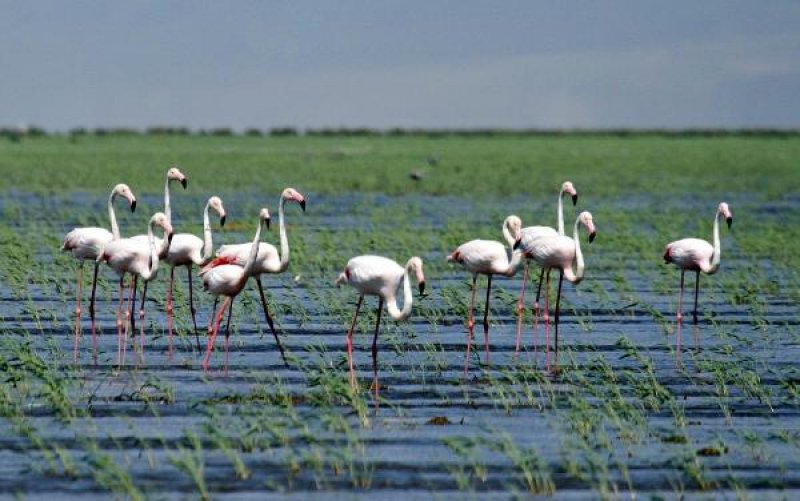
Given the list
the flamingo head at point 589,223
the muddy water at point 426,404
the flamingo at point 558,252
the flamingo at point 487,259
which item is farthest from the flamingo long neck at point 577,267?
the muddy water at point 426,404

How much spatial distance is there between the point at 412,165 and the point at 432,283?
6129cm

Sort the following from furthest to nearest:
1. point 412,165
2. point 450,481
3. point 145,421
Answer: point 412,165 → point 145,421 → point 450,481

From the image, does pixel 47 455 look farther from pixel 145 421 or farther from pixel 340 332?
pixel 340 332

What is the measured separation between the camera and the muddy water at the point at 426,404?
13188 mm

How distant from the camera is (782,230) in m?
36.8

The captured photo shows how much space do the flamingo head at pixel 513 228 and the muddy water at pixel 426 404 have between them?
3.93ft

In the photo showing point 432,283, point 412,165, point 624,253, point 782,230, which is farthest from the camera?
point 412,165

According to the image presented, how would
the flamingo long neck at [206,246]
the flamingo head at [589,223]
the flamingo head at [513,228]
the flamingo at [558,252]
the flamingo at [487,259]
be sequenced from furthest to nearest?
the flamingo long neck at [206,246] → the flamingo head at [513,228] → the flamingo at [558,252] → the flamingo at [487,259] → the flamingo head at [589,223]

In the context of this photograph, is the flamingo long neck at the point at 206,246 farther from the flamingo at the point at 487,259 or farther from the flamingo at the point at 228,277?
the flamingo at the point at 487,259

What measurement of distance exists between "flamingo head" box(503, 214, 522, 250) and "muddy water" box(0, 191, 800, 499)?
120 cm

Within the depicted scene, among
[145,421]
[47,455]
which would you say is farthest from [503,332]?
[47,455]

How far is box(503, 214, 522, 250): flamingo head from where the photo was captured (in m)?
19.8

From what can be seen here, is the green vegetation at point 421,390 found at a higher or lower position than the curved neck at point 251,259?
lower

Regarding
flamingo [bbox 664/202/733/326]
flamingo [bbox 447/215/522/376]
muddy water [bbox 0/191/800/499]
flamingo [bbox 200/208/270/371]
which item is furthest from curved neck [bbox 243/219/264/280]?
flamingo [bbox 664/202/733/326]
